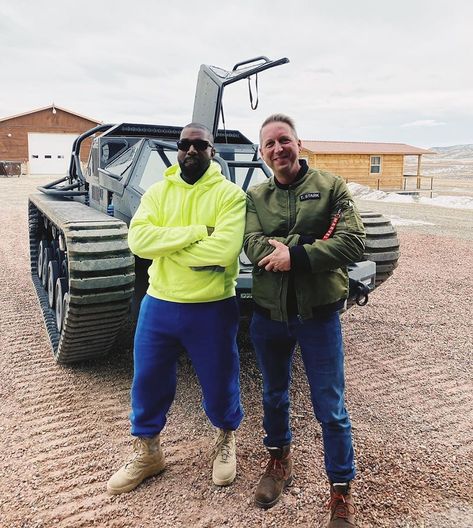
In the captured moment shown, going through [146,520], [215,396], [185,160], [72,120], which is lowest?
[146,520]

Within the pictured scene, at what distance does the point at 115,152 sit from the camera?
607cm

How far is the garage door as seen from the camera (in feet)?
114

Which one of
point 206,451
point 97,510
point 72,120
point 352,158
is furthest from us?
point 72,120

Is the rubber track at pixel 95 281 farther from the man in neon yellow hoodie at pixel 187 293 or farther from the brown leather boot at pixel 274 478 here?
the brown leather boot at pixel 274 478

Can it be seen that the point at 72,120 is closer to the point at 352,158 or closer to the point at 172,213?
the point at 352,158

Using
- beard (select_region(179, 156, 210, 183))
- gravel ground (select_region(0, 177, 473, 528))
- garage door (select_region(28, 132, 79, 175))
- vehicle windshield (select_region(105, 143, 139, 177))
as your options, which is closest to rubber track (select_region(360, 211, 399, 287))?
gravel ground (select_region(0, 177, 473, 528))

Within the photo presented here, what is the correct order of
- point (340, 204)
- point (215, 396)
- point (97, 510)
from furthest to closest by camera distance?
1. point (215, 396)
2. point (97, 510)
3. point (340, 204)

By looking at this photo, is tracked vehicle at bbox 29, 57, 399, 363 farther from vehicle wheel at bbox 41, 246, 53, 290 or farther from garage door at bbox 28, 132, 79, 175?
garage door at bbox 28, 132, 79, 175

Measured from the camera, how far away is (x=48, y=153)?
116ft

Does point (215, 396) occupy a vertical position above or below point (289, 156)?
below

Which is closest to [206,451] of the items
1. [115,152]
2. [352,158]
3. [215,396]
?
[215,396]

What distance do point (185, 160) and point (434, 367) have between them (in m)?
3.15

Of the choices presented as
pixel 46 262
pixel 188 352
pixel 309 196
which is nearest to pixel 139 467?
pixel 188 352

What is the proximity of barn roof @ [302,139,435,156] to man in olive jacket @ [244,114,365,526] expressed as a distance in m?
24.6
